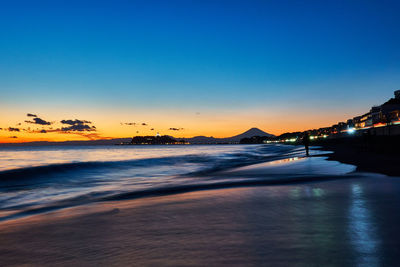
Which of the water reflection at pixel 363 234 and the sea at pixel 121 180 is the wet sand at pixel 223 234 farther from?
the sea at pixel 121 180

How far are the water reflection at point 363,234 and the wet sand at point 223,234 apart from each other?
10mm

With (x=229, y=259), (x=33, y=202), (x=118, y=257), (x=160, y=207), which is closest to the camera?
(x=229, y=259)

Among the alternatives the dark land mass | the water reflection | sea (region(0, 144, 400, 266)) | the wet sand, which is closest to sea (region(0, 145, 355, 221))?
the dark land mass

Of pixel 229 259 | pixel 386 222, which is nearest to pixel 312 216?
pixel 386 222

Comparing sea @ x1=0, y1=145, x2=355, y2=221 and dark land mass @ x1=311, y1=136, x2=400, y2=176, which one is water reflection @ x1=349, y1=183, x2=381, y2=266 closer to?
sea @ x1=0, y1=145, x2=355, y2=221

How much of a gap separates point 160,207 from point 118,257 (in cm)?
321

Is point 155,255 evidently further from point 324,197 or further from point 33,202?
point 33,202

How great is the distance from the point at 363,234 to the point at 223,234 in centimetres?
197

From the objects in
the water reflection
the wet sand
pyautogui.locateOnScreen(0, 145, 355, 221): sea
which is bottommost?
pyautogui.locateOnScreen(0, 145, 355, 221): sea

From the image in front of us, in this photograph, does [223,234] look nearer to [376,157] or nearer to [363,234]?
[363,234]

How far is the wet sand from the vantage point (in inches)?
129

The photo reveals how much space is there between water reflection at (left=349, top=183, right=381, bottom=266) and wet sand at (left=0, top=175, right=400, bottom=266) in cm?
1

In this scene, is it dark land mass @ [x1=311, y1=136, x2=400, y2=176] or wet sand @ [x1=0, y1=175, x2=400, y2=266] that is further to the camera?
dark land mass @ [x1=311, y1=136, x2=400, y2=176]

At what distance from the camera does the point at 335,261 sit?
3.03m
